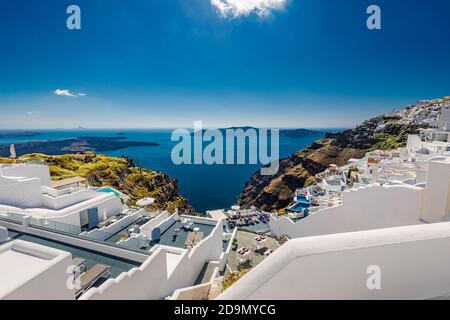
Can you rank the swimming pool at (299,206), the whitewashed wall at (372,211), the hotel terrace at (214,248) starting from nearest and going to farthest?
the hotel terrace at (214,248) → the whitewashed wall at (372,211) → the swimming pool at (299,206)

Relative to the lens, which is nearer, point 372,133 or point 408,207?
point 408,207

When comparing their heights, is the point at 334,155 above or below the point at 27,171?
below

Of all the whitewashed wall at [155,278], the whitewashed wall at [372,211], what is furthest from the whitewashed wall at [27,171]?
the whitewashed wall at [372,211]

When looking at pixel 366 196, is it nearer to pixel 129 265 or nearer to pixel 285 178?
pixel 129 265

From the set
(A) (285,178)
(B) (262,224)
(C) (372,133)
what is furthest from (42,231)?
(C) (372,133)

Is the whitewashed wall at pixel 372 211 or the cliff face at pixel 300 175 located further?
the cliff face at pixel 300 175

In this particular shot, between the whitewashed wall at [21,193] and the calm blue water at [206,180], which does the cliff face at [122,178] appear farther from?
the calm blue water at [206,180]

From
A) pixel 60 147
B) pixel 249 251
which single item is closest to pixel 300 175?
pixel 249 251

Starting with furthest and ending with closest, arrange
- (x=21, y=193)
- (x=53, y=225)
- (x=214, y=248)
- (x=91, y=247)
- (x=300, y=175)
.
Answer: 1. (x=300, y=175)
2. (x=214, y=248)
3. (x=21, y=193)
4. (x=53, y=225)
5. (x=91, y=247)

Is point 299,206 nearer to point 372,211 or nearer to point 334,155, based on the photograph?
point 372,211

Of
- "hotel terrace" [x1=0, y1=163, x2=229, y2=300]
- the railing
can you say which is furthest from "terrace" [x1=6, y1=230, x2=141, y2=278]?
the railing

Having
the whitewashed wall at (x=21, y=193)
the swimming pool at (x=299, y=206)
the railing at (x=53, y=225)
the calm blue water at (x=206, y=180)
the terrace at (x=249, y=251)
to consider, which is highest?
the whitewashed wall at (x=21, y=193)
